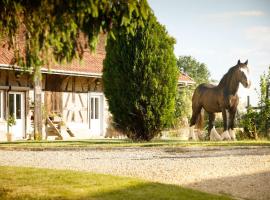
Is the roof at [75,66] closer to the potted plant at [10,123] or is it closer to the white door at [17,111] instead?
the white door at [17,111]

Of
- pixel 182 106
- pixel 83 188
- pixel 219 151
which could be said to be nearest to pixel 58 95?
pixel 182 106

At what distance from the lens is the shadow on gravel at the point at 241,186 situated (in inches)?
256

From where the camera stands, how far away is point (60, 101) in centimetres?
2247

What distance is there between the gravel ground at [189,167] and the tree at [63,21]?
8.24 feet

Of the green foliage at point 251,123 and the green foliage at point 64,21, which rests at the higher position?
the green foliage at point 64,21

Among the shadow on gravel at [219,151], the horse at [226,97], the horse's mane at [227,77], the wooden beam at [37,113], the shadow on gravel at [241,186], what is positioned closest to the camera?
the shadow on gravel at [241,186]

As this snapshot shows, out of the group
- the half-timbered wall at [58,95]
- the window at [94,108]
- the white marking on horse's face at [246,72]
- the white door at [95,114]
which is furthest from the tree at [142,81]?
the window at [94,108]

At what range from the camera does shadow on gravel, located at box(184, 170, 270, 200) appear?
21.3ft

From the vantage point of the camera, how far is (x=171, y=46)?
1703cm

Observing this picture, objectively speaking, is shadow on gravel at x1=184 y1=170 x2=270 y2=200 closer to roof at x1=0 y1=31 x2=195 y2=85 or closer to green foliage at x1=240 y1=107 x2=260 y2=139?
green foliage at x1=240 y1=107 x2=260 y2=139

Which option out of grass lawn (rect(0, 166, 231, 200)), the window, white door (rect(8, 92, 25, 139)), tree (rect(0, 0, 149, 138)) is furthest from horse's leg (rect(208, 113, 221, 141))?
tree (rect(0, 0, 149, 138))

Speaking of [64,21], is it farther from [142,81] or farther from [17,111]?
[17,111]

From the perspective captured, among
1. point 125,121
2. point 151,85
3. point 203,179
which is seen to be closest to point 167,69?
point 151,85

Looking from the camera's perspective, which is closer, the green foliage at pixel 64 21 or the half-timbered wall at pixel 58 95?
the green foliage at pixel 64 21
